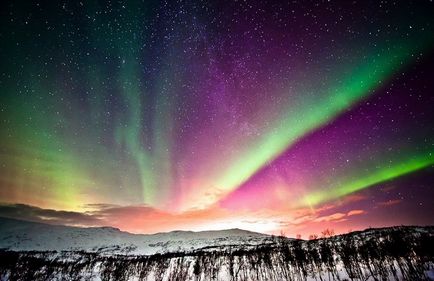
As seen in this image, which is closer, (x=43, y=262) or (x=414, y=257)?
(x=414, y=257)

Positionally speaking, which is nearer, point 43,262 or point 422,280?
point 422,280

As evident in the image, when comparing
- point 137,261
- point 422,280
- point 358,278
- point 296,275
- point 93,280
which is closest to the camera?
point 422,280

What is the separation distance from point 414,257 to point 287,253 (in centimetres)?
1790

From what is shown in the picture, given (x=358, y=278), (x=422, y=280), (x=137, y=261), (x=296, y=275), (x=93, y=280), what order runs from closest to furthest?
(x=422, y=280)
(x=358, y=278)
(x=296, y=275)
(x=93, y=280)
(x=137, y=261)

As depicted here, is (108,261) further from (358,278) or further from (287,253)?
(358,278)

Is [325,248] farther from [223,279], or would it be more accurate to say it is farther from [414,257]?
[223,279]

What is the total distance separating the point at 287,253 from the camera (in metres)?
45.8

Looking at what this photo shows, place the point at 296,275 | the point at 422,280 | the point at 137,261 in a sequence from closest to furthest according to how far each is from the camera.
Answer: the point at 422,280 → the point at 296,275 → the point at 137,261

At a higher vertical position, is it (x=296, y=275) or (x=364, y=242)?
(x=364, y=242)

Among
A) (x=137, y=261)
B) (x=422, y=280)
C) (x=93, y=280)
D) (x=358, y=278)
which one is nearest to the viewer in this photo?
(x=422, y=280)

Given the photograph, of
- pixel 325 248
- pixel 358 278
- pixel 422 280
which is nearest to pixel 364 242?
pixel 325 248

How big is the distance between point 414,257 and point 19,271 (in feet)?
213

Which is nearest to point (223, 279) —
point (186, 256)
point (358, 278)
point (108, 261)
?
point (186, 256)

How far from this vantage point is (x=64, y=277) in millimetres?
49281
